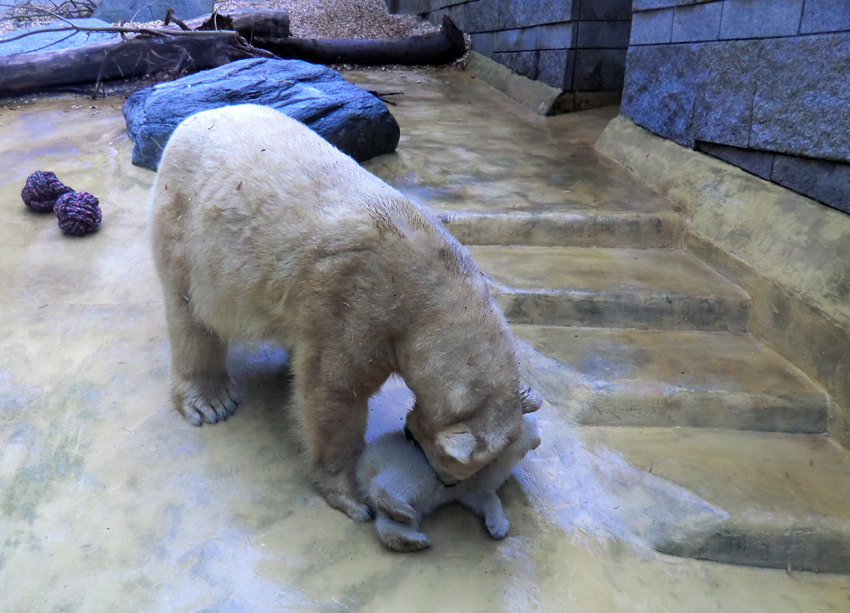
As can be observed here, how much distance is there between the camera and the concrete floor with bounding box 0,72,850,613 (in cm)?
220

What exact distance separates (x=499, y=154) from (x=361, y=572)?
4763mm

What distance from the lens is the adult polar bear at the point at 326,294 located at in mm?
2211

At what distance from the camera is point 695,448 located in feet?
9.85

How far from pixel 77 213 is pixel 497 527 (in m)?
3.62

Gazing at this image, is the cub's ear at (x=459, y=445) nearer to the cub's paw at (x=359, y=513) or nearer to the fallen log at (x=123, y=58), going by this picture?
the cub's paw at (x=359, y=513)

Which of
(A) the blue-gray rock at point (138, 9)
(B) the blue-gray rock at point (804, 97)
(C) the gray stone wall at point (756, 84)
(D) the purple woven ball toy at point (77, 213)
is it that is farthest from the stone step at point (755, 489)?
(A) the blue-gray rock at point (138, 9)

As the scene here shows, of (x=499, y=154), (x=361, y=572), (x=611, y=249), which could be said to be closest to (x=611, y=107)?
(x=499, y=154)

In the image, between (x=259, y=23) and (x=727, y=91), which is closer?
(x=727, y=91)

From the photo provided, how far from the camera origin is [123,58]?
7.48 m

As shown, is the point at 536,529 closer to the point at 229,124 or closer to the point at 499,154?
the point at 229,124

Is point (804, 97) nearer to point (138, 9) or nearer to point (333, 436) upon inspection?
point (333, 436)

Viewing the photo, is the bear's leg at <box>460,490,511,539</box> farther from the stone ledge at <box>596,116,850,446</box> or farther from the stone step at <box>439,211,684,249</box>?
the stone step at <box>439,211,684,249</box>

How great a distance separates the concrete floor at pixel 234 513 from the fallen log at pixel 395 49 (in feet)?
23.4

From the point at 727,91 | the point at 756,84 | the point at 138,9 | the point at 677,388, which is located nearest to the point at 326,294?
the point at 677,388
